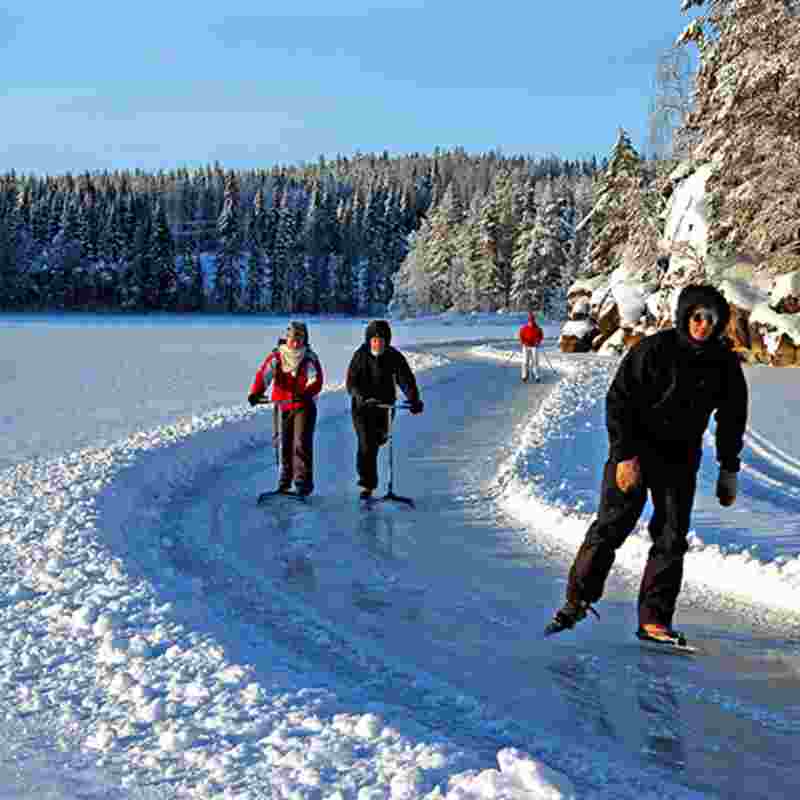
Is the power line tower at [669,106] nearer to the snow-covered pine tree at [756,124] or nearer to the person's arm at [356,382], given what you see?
the snow-covered pine tree at [756,124]

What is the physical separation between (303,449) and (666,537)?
504 centimetres

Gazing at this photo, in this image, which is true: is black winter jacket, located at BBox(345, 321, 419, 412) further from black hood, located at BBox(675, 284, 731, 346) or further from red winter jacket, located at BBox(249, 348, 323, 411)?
black hood, located at BBox(675, 284, 731, 346)

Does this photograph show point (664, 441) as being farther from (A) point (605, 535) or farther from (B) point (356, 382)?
(B) point (356, 382)

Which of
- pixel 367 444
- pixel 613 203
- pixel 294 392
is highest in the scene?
pixel 613 203

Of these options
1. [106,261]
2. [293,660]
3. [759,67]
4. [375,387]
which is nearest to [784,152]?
[759,67]

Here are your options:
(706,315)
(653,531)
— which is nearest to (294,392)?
(653,531)

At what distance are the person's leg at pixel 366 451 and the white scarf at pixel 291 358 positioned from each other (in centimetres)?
79

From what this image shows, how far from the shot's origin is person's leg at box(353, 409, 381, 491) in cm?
973

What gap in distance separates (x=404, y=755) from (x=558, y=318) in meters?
82.8

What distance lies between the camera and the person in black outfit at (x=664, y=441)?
196 inches

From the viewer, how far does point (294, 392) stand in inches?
382

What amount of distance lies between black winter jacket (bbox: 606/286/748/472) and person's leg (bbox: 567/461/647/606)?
0.75 ft

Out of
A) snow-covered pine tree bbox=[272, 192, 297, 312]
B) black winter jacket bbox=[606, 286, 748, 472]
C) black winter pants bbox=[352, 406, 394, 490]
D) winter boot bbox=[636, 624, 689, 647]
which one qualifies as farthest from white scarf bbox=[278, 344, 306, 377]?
snow-covered pine tree bbox=[272, 192, 297, 312]

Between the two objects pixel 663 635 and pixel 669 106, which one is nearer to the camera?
pixel 663 635
